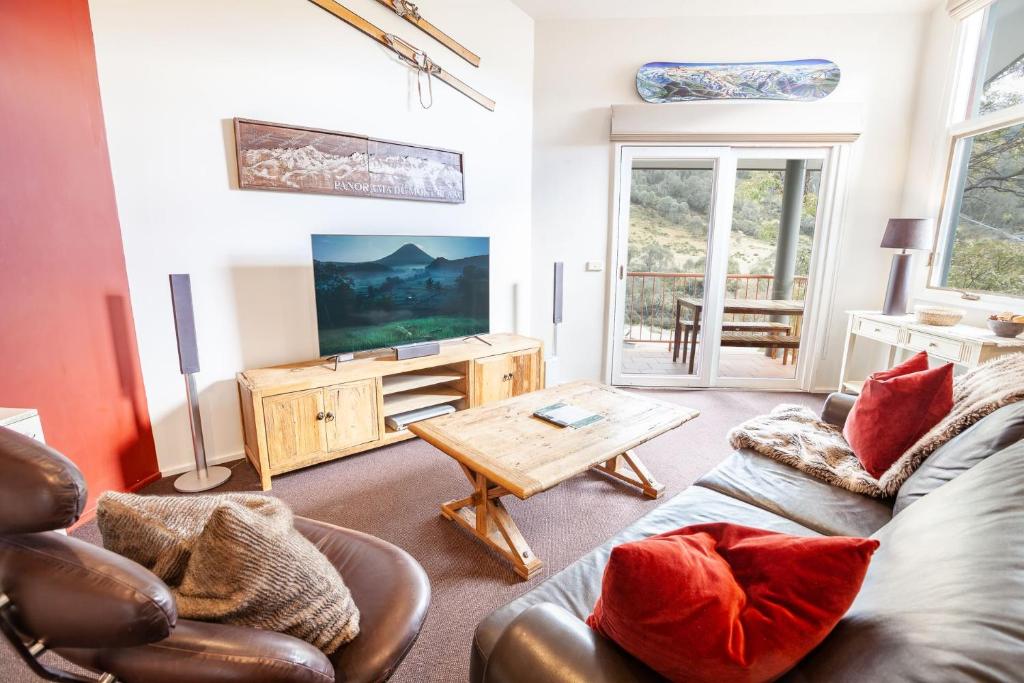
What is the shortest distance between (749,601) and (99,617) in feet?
3.00

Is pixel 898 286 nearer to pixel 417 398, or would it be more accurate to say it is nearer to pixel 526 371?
pixel 526 371

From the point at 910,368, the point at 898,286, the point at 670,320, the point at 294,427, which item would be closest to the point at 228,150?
the point at 294,427

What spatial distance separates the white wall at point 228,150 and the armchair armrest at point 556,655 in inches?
94.0

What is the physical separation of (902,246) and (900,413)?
217 cm

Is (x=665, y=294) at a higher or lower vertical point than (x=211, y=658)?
higher

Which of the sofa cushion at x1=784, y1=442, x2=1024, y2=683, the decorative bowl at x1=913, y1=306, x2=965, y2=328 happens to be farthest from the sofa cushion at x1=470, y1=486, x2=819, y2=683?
the decorative bowl at x1=913, y1=306, x2=965, y2=328

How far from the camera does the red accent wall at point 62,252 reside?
71.2 inches

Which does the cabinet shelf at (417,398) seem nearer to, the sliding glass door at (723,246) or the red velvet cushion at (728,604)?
the sliding glass door at (723,246)

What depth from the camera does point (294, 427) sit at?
2.43 meters

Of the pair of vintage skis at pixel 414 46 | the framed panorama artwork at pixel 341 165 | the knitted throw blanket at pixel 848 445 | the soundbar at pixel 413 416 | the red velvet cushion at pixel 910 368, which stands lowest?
the soundbar at pixel 413 416

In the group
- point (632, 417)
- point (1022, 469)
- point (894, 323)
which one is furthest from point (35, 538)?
point (894, 323)

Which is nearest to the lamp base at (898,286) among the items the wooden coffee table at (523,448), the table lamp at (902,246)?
the table lamp at (902,246)

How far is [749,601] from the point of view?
710 mm

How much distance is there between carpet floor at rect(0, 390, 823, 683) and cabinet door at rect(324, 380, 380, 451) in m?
0.15
